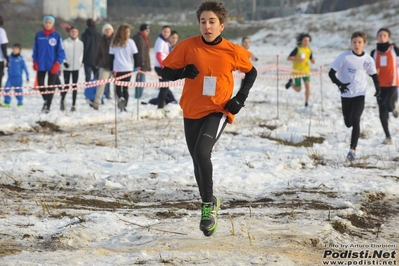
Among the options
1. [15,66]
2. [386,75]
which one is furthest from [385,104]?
[15,66]

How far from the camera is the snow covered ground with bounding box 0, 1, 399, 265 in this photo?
4730mm

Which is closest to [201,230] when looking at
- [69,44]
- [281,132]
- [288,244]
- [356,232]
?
[288,244]

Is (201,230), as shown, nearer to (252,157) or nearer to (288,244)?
(288,244)

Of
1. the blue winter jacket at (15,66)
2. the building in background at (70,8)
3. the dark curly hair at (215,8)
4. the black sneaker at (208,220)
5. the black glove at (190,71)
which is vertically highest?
the building in background at (70,8)

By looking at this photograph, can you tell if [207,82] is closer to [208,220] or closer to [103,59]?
[208,220]

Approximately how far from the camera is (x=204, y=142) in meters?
5.08

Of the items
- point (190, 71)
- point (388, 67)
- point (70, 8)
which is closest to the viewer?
point (190, 71)

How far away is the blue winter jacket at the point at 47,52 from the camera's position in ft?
39.6

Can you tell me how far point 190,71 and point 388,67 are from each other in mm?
6008

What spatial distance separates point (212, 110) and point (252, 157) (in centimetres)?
347

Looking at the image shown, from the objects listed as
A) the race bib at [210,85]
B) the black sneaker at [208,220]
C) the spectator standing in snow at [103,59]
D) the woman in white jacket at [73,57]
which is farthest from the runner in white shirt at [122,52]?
the black sneaker at [208,220]

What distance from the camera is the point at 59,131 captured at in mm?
10734

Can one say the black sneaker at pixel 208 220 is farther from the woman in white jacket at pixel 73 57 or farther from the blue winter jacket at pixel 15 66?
the blue winter jacket at pixel 15 66

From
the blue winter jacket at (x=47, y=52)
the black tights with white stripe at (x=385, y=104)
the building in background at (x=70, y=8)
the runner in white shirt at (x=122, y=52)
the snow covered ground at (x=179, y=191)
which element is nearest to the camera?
the snow covered ground at (x=179, y=191)
